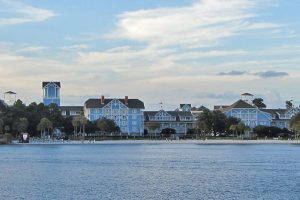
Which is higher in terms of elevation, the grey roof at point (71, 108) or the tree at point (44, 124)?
the grey roof at point (71, 108)

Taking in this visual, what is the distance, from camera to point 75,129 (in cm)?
16525

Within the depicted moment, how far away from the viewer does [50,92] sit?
18912 centimetres

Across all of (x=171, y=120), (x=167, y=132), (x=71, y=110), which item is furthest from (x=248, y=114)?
(x=71, y=110)

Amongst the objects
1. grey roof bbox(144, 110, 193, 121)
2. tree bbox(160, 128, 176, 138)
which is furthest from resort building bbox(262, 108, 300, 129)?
tree bbox(160, 128, 176, 138)

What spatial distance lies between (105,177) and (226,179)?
31.2 feet

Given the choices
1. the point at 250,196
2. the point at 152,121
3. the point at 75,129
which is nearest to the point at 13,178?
the point at 250,196

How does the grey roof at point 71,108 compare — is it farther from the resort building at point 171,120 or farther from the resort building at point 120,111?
the resort building at point 171,120

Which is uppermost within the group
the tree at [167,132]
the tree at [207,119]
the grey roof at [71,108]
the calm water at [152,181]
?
the grey roof at [71,108]

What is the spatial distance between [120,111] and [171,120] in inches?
822

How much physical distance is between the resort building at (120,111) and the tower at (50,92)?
13.4m

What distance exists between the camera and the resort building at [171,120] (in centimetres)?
19325

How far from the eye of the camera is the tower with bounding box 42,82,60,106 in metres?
188

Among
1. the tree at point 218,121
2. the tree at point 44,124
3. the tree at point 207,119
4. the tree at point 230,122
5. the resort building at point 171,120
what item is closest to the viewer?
the tree at point 44,124

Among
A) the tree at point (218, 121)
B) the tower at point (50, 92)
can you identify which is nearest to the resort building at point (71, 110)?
the tower at point (50, 92)
